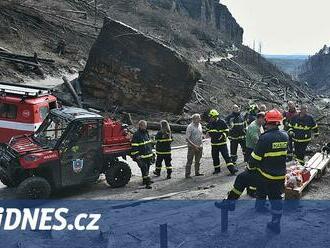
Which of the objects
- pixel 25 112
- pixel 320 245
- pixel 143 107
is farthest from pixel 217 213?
pixel 143 107

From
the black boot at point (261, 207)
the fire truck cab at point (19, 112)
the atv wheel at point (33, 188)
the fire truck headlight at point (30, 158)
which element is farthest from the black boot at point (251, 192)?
the fire truck cab at point (19, 112)

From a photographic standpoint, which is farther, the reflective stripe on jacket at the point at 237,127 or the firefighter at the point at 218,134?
the reflective stripe on jacket at the point at 237,127

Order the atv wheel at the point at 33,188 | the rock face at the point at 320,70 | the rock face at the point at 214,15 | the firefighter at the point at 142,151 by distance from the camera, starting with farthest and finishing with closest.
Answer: the rock face at the point at 320,70
the rock face at the point at 214,15
the firefighter at the point at 142,151
the atv wheel at the point at 33,188

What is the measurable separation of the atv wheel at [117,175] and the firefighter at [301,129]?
15.4 ft

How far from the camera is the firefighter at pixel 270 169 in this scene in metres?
7.28

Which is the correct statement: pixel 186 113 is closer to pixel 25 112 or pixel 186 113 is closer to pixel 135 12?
pixel 25 112

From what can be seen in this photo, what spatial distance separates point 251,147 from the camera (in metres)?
11.0

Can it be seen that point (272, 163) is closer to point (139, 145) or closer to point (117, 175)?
point (139, 145)

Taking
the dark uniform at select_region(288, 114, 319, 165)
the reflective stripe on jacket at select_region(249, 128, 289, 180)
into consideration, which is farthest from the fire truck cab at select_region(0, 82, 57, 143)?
the reflective stripe on jacket at select_region(249, 128, 289, 180)

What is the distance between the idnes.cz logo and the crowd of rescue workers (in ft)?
8.17

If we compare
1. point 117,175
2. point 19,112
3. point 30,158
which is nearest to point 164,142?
point 117,175

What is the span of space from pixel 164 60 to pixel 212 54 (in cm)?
4087

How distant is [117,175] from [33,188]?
219 centimetres

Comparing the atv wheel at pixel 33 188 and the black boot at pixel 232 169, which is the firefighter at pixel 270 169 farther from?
the black boot at pixel 232 169
